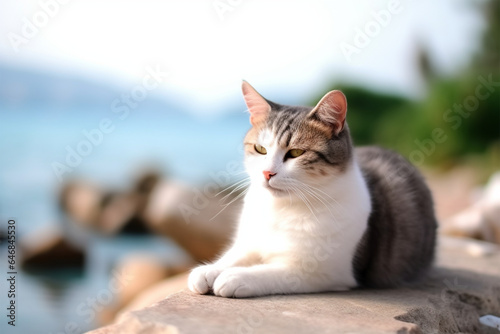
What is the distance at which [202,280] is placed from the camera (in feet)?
6.93

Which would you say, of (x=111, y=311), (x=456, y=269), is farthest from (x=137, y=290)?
(x=456, y=269)

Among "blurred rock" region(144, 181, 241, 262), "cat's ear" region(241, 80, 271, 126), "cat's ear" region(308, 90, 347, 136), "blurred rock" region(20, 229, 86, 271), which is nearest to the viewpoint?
"cat's ear" region(308, 90, 347, 136)

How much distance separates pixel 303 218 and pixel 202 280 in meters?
0.47

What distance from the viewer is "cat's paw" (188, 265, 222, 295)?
2.11 metres

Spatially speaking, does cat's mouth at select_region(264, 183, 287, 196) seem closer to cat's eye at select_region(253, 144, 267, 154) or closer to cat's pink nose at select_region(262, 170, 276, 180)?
cat's pink nose at select_region(262, 170, 276, 180)

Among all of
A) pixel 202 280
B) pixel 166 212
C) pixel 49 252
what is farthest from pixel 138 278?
pixel 202 280

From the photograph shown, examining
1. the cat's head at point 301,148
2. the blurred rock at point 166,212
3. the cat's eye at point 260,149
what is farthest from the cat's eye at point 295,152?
the blurred rock at point 166,212

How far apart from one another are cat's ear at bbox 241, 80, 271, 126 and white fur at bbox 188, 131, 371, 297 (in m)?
0.18

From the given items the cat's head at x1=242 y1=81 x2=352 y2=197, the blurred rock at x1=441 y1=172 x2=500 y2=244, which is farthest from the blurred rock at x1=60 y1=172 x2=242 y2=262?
the blurred rock at x1=441 y1=172 x2=500 y2=244

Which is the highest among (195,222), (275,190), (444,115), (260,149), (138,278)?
(444,115)

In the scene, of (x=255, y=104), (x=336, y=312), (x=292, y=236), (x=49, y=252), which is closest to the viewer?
(x=336, y=312)

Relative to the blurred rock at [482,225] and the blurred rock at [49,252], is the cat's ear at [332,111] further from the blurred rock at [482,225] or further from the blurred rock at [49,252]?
the blurred rock at [49,252]

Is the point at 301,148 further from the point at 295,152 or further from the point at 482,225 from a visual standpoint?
the point at 482,225

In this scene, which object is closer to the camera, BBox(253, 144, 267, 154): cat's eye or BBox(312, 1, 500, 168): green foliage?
BBox(253, 144, 267, 154): cat's eye
